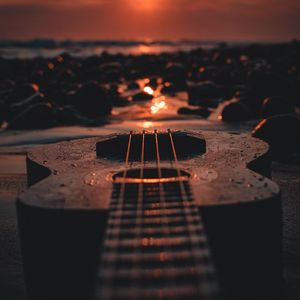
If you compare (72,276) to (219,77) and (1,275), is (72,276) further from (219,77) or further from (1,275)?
(219,77)

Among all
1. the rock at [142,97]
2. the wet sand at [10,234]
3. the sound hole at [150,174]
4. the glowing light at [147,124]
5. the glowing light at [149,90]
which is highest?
the sound hole at [150,174]

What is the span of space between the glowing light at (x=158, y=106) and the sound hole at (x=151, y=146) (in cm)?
769

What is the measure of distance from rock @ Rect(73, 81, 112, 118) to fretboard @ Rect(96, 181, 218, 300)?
9597 millimetres

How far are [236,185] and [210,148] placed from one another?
1.61 metres

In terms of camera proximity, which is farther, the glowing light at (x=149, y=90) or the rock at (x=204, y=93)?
the glowing light at (x=149, y=90)

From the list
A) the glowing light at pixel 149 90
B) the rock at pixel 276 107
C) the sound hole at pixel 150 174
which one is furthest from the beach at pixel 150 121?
the sound hole at pixel 150 174

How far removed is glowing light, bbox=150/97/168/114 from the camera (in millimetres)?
12992

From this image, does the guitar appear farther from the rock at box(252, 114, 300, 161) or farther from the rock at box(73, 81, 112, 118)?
the rock at box(73, 81, 112, 118)

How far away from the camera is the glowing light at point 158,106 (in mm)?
A: 12992

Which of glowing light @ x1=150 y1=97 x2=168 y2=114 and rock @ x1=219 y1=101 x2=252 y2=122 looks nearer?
rock @ x1=219 y1=101 x2=252 y2=122

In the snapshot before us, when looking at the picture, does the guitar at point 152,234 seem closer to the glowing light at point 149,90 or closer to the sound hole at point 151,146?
the sound hole at point 151,146

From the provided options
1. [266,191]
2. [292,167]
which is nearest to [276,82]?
[292,167]

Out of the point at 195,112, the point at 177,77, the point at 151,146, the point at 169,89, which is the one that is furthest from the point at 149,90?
the point at 151,146

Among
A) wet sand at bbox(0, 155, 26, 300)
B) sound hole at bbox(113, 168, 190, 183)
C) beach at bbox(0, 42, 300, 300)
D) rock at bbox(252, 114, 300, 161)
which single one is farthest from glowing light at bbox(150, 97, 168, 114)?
sound hole at bbox(113, 168, 190, 183)
